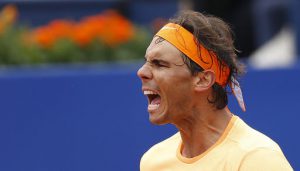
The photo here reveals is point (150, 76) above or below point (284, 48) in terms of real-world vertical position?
above

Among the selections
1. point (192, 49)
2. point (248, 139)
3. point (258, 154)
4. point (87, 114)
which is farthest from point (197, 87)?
point (87, 114)

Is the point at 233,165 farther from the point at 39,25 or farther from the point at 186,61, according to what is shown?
the point at 39,25

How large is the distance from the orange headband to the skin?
2 cm

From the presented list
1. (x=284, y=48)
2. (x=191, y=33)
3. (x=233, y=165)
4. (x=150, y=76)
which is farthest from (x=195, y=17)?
(x=284, y=48)

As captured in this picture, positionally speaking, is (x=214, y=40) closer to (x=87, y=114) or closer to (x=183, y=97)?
A: (x=183, y=97)

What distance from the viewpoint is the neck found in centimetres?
352

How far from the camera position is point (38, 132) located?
6.33 meters

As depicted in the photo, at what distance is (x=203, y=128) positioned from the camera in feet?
11.6

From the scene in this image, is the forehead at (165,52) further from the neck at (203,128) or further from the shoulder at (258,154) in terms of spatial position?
the shoulder at (258,154)

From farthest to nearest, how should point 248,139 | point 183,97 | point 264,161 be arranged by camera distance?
point 183,97, point 248,139, point 264,161

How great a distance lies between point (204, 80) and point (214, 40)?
16 centimetres

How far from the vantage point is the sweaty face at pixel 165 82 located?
11.3 feet

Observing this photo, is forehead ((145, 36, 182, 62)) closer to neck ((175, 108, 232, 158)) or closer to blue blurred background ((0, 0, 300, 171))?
neck ((175, 108, 232, 158))

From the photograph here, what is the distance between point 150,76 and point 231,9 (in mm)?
8785
